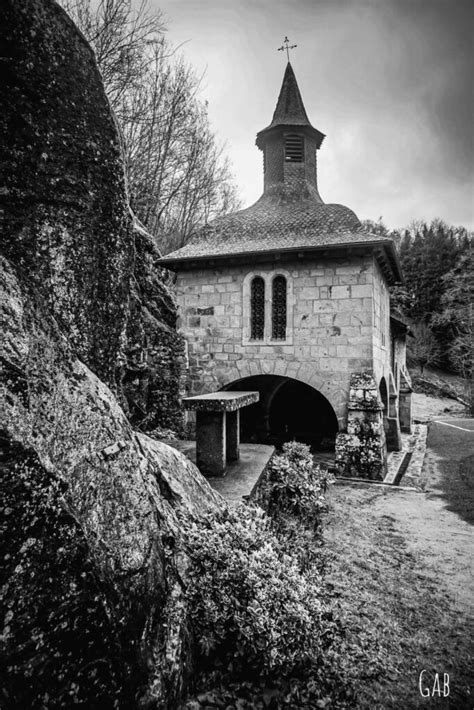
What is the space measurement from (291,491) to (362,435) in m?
3.64

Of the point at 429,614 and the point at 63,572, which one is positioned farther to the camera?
the point at 429,614

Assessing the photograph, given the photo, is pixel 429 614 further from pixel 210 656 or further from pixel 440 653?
pixel 210 656

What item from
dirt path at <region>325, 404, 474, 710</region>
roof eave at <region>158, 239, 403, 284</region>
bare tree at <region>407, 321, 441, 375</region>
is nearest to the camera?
dirt path at <region>325, 404, 474, 710</region>

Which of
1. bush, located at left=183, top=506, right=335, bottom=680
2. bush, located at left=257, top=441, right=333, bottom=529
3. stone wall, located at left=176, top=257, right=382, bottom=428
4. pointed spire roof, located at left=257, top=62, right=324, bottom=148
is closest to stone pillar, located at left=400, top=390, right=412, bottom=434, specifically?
stone wall, located at left=176, top=257, right=382, bottom=428

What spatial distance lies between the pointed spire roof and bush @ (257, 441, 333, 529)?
10408mm

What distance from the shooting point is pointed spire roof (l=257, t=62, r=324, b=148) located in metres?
11.7

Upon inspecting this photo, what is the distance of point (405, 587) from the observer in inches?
143

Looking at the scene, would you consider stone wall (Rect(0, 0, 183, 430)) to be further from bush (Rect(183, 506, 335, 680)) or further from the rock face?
bush (Rect(183, 506, 335, 680))

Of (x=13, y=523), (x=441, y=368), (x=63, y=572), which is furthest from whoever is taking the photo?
(x=441, y=368)

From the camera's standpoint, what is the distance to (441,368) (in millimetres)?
30156

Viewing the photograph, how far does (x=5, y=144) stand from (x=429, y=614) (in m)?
4.29

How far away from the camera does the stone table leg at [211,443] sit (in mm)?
4539

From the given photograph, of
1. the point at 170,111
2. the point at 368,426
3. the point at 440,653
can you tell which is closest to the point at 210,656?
the point at 440,653

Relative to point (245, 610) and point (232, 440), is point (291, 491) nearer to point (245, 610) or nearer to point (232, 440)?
point (232, 440)
